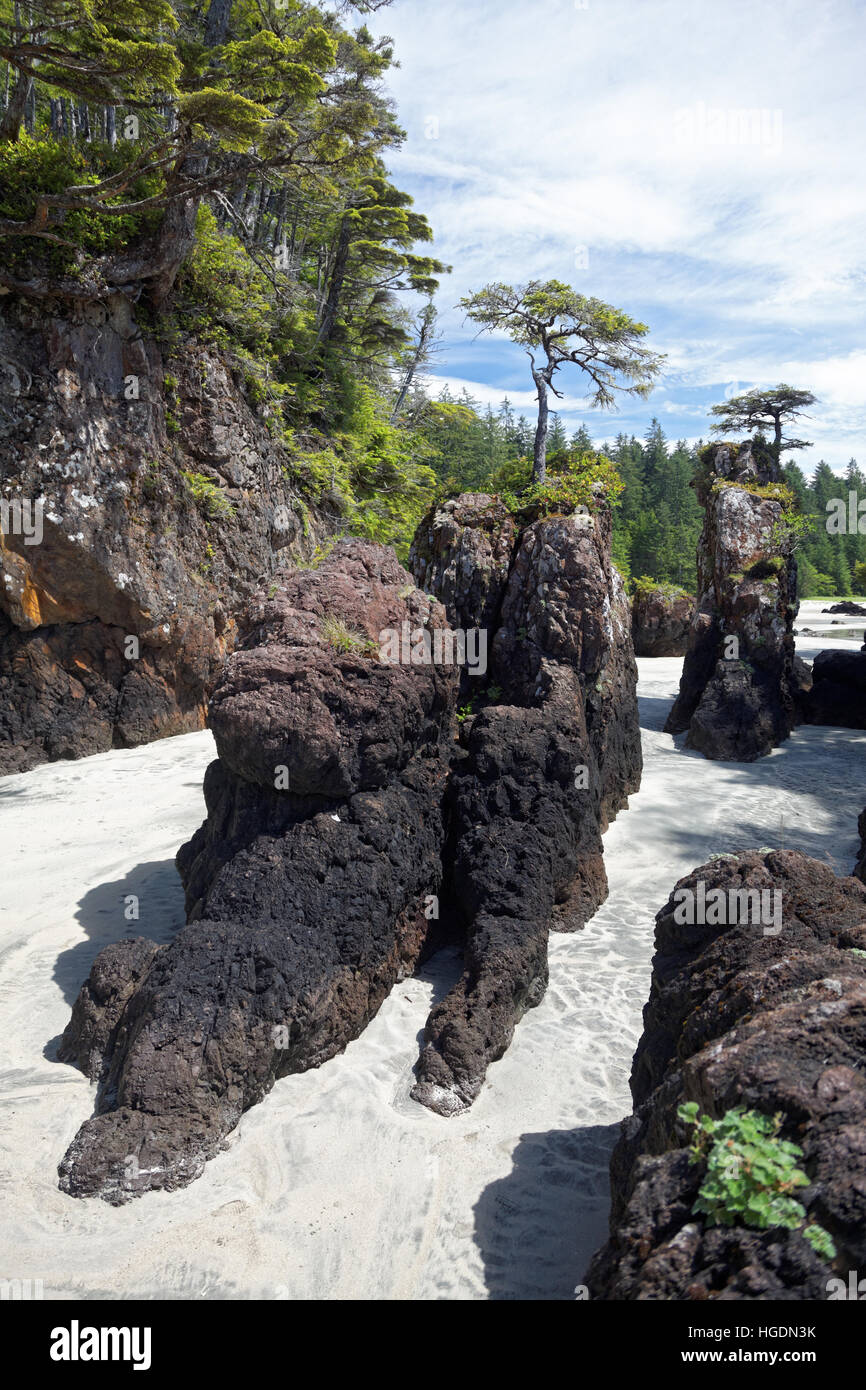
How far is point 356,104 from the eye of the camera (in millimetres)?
12250

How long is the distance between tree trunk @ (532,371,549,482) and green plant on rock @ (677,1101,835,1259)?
853 cm

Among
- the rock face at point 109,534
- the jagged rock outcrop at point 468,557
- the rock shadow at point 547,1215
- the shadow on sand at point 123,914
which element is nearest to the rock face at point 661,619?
the rock face at point 109,534

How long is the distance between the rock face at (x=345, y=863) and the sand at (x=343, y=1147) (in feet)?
0.63

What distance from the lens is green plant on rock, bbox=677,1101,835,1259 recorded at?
2434 millimetres

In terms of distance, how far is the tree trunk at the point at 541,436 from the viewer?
10.4 m

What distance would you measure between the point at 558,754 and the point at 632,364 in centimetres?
724

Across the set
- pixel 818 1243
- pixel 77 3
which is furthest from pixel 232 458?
pixel 818 1243

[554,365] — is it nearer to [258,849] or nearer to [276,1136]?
[258,849]

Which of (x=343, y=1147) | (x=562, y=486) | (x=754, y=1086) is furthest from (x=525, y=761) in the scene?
(x=754, y=1086)

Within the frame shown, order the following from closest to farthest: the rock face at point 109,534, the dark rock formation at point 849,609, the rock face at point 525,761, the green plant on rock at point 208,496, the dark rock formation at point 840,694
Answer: the rock face at point 525,761 → the rock face at point 109,534 → the green plant on rock at point 208,496 → the dark rock formation at point 840,694 → the dark rock formation at point 849,609

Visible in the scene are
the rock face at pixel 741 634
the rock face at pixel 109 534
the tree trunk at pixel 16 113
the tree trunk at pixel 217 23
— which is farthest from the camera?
the rock face at pixel 741 634

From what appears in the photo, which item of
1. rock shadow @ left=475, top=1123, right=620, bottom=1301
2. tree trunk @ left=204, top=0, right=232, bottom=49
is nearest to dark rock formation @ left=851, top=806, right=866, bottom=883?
rock shadow @ left=475, top=1123, right=620, bottom=1301

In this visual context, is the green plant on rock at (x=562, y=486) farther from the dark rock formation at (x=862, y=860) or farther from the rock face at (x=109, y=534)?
the rock face at (x=109, y=534)

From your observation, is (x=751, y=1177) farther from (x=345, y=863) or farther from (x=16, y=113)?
(x=16, y=113)
